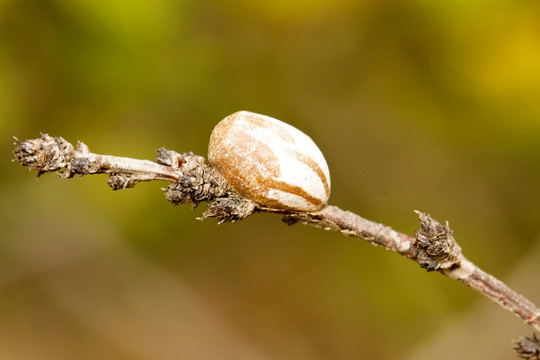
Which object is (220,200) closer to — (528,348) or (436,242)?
(436,242)

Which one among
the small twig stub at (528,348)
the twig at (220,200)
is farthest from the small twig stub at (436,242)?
the small twig stub at (528,348)

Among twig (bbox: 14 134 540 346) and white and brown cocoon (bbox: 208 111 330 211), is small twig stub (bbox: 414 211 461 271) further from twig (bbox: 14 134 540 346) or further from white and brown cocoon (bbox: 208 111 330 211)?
white and brown cocoon (bbox: 208 111 330 211)

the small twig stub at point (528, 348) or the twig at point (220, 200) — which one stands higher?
the twig at point (220, 200)

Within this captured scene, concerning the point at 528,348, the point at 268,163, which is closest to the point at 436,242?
the point at 528,348

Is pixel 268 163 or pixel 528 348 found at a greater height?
pixel 268 163

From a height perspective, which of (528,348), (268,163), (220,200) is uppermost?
(268,163)

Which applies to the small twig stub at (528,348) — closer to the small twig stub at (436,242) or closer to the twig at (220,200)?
the twig at (220,200)

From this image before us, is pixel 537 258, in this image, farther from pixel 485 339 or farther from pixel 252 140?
pixel 252 140
